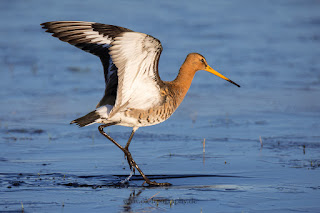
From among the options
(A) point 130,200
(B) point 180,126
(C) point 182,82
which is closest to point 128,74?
(C) point 182,82

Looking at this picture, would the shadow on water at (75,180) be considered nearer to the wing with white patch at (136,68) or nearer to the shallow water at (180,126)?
the shallow water at (180,126)

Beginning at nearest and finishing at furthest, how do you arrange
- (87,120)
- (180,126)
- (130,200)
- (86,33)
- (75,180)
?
(130,200), (86,33), (75,180), (87,120), (180,126)

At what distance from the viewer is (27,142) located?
785 cm

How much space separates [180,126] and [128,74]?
2.48 m

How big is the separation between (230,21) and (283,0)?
312 centimetres

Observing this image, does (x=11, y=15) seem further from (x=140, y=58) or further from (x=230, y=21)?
(x=140, y=58)

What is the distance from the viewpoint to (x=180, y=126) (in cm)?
880

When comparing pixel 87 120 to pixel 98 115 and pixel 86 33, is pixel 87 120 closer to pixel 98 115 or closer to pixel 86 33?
pixel 98 115

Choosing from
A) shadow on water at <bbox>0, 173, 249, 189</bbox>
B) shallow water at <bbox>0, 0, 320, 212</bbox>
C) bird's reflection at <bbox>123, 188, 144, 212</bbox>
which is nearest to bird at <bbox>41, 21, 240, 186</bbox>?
shadow on water at <bbox>0, 173, 249, 189</bbox>

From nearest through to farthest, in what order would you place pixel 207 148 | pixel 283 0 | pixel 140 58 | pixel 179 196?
pixel 179 196, pixel 140 58, pixel 207 148, pixel 283 0

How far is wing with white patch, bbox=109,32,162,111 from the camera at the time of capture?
19.9 ft

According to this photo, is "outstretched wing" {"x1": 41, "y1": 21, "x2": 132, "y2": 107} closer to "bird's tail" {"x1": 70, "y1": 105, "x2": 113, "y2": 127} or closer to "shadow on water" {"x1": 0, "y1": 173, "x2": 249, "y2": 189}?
"bird's tail" {"x1": 70, "y1": 105, "x2": 113, "y2": 127}

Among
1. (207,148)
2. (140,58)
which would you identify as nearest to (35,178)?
(140,58)

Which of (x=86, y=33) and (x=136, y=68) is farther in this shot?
(x=136, y=68)
